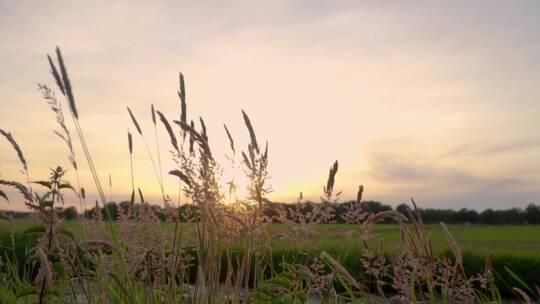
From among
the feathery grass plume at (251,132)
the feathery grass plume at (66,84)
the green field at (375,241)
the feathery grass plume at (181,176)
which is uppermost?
the feathery grass plume at (66,84)

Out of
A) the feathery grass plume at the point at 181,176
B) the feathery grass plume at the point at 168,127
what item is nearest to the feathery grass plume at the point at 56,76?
the feathery grass plume at the point at 168,127

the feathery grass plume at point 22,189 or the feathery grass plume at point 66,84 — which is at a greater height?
the feathery grass plume at point 66,84

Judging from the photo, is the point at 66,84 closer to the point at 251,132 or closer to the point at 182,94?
the point at 182,94

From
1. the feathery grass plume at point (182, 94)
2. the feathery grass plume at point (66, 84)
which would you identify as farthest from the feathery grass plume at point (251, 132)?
the feathery grass plume at point (66, 84)

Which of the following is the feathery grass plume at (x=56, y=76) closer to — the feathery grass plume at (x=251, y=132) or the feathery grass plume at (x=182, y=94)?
the feathery grass plume at (x=182, y=94)

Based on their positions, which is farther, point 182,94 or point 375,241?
point 375,241

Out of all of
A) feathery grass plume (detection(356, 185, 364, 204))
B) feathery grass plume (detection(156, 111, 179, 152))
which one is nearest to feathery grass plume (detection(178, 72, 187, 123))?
feathery grass plume (detection(156, 111, 179, 152))

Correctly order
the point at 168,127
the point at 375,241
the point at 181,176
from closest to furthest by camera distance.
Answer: the point at 181,176
the point at 168,127
the point at 375,241

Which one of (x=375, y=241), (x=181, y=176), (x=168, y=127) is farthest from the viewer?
(x=375, y=241)

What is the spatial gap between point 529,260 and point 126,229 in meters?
9.38

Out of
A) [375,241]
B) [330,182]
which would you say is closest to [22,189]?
[330,182]

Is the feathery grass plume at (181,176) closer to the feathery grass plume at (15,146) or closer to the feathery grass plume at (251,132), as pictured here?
the feathery grass plume at (251,132)

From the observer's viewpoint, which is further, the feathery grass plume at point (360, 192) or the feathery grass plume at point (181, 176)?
the feathery grass plume at point (360, 192)

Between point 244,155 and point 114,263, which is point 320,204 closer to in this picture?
point 244,155
